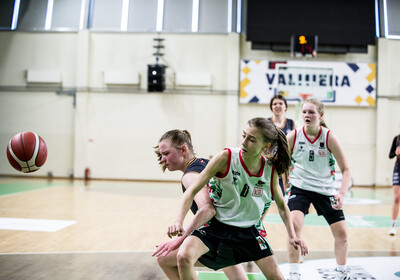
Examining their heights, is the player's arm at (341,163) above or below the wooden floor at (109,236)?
above

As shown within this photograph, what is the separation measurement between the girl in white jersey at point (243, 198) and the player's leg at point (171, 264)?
0.12 metres

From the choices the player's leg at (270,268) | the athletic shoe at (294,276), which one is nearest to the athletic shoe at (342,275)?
the athletic shoe at (294,276)

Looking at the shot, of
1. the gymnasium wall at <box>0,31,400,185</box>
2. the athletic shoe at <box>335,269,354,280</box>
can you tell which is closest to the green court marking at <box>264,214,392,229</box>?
the athletic shoe at <box>335,269,354,280</box>

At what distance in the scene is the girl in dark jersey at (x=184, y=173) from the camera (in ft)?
8.07

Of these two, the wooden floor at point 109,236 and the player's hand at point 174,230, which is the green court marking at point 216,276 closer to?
the wooden floor at point 109,236

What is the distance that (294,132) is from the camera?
3.75 meters

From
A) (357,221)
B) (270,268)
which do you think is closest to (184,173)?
(270,268)

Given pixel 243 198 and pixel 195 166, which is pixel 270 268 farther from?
pixel 195 166

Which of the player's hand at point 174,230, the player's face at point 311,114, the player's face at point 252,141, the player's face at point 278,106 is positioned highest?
the player's face at point 278,106

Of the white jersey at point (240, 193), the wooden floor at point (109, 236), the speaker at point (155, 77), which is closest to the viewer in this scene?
the white jersey at point (240, 193)

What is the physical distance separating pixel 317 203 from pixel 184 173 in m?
1.38

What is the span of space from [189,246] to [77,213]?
546 cm

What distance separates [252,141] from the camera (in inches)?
96.3

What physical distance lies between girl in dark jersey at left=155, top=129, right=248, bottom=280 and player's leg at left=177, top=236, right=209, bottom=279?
0.06 metres
